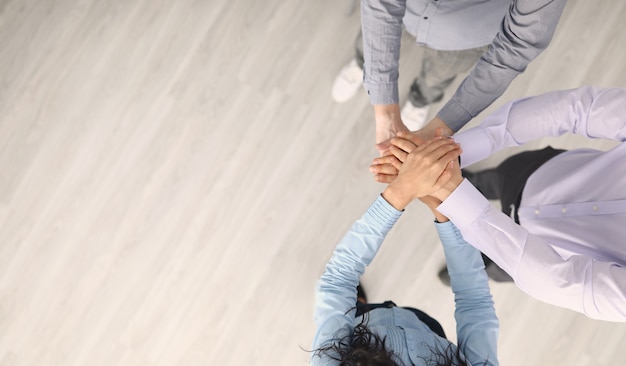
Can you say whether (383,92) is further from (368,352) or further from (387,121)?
(368,352)

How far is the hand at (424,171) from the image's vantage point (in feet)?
4.00

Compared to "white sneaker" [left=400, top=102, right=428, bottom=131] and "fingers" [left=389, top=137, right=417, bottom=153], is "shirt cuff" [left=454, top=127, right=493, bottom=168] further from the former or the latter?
"white sneaker" [left=400, top=102, right=428, bottom=131]

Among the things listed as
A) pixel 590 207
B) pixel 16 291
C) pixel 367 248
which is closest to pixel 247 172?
pixel 367 248

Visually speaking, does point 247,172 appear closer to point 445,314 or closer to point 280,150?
point 280,150

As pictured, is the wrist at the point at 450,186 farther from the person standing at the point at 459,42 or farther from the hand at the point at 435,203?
the person standing at the point at 459,42

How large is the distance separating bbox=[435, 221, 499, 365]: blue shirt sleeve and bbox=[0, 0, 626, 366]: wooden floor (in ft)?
2.72

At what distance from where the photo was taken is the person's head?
3.65ft

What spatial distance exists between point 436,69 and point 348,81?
502 millimetres

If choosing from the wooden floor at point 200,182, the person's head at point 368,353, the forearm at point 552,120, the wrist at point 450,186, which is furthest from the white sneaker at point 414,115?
the person's head at point 368,353

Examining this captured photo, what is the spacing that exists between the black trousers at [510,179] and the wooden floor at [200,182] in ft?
0.99

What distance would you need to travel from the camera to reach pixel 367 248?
130 centimetres

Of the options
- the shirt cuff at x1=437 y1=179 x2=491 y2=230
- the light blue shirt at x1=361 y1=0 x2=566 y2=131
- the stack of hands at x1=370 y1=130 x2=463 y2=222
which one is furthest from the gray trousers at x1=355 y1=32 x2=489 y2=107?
the shirt cuff at x1=437 y1=179 x2=491 y2=230

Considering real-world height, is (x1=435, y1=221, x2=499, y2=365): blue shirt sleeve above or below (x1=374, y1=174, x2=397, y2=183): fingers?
below

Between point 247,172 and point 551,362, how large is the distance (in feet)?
5.43
